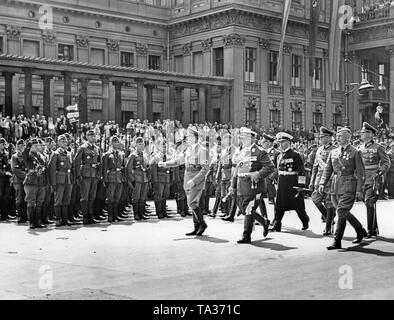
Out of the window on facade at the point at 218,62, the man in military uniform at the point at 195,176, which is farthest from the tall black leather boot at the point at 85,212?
the window on facade at the point at 218,62

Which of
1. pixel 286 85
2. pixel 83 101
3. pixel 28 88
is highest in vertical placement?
pixel 286 85

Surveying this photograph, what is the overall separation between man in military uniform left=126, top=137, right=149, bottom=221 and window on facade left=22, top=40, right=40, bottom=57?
80.3 ft

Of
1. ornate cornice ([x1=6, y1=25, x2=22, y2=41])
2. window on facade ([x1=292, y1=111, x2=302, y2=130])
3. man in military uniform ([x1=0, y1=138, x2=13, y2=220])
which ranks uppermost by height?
ornate cornice ([x1=6, y1=25, x2=22, y2=41])

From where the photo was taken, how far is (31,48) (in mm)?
39438

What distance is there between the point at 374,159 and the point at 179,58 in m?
34.5

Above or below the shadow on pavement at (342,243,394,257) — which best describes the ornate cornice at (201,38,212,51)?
above

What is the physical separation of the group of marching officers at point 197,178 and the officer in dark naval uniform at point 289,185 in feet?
0.07

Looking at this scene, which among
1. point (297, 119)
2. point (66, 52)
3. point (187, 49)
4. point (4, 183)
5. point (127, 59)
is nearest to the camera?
point (4, 183)

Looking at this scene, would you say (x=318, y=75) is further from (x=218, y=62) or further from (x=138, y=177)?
(x=138, y=177)

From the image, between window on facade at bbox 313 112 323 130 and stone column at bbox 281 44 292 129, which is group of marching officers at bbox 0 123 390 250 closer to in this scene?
stone column at bbox 281 44 292 129

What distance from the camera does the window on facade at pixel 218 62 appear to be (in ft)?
142

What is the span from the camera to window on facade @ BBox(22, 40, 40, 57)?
39.2 m

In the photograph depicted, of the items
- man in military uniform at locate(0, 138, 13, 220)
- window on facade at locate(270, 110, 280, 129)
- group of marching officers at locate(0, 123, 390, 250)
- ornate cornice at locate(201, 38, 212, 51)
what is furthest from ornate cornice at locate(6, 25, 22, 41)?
man in military uniform at locate(0, 138, 13, 220)

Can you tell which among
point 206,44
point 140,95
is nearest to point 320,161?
point 140,95
